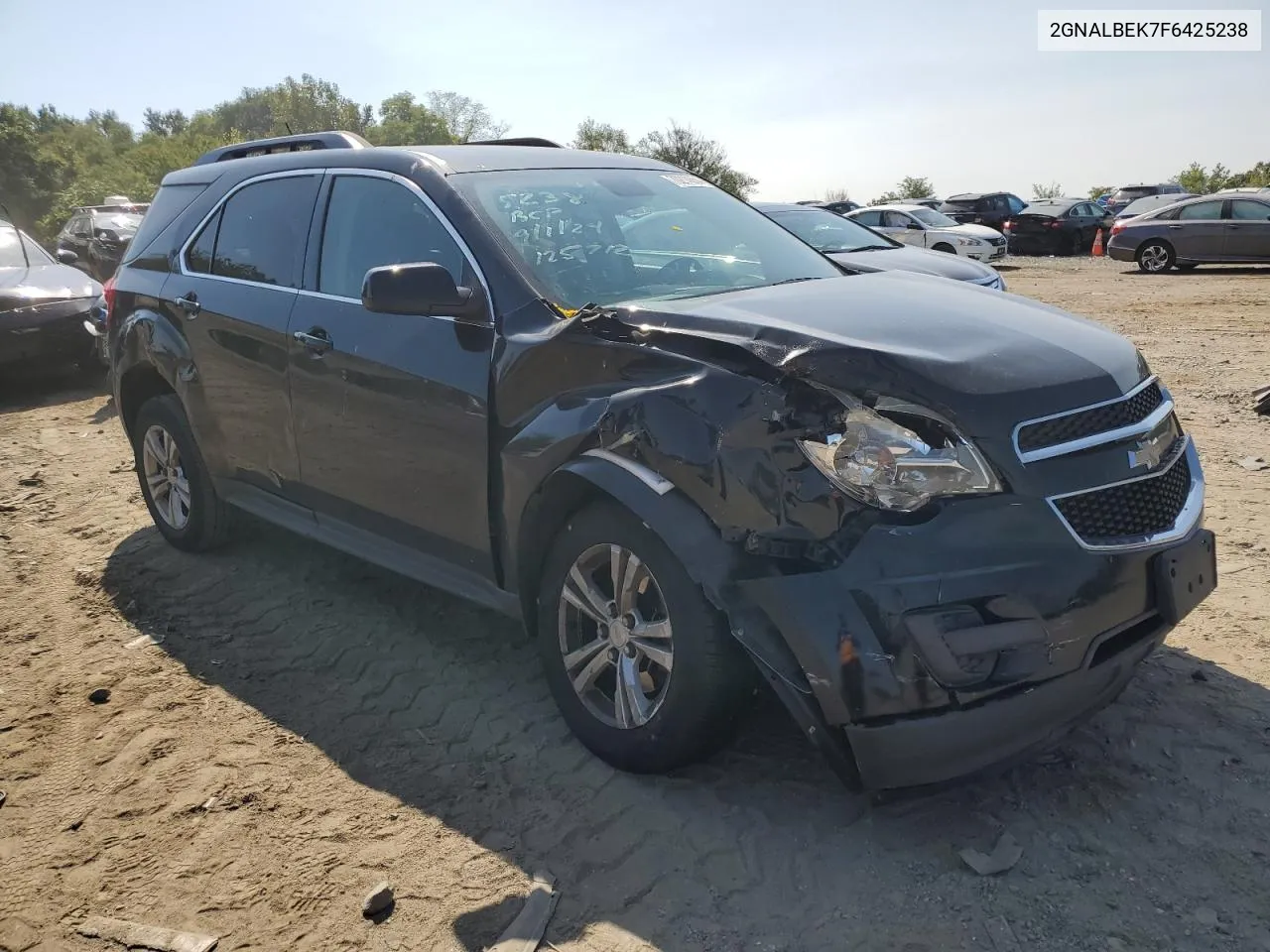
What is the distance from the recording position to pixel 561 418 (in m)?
3.08

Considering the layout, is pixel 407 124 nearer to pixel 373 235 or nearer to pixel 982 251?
pixel 982 251

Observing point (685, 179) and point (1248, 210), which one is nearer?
point (685, 179)

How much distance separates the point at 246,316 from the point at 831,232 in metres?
6.42

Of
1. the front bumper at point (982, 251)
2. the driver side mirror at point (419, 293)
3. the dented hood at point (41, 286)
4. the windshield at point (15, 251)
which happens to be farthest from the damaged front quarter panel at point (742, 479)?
the front bumper at point (982, 251)

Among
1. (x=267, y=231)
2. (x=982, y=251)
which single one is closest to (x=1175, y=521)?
(x=267, y=231)

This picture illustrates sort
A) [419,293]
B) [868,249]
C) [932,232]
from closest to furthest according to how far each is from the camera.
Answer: [419,293] < [868,249] < [932,232]

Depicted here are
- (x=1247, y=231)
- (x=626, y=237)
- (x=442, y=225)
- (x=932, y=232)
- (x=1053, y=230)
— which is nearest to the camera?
(x=442, y=225)

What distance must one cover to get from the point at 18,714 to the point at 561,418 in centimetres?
247

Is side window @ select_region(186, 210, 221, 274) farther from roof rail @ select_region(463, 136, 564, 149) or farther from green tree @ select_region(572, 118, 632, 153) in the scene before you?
green tree @ select_region(572, 118, 632, 153)

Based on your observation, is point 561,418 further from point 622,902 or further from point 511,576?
point 622,902

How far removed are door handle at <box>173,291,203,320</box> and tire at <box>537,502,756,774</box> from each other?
253 cm

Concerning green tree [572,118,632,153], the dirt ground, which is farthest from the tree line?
the dirt ground

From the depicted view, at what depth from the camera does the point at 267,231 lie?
449cm

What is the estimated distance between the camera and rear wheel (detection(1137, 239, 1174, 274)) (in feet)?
63.9
